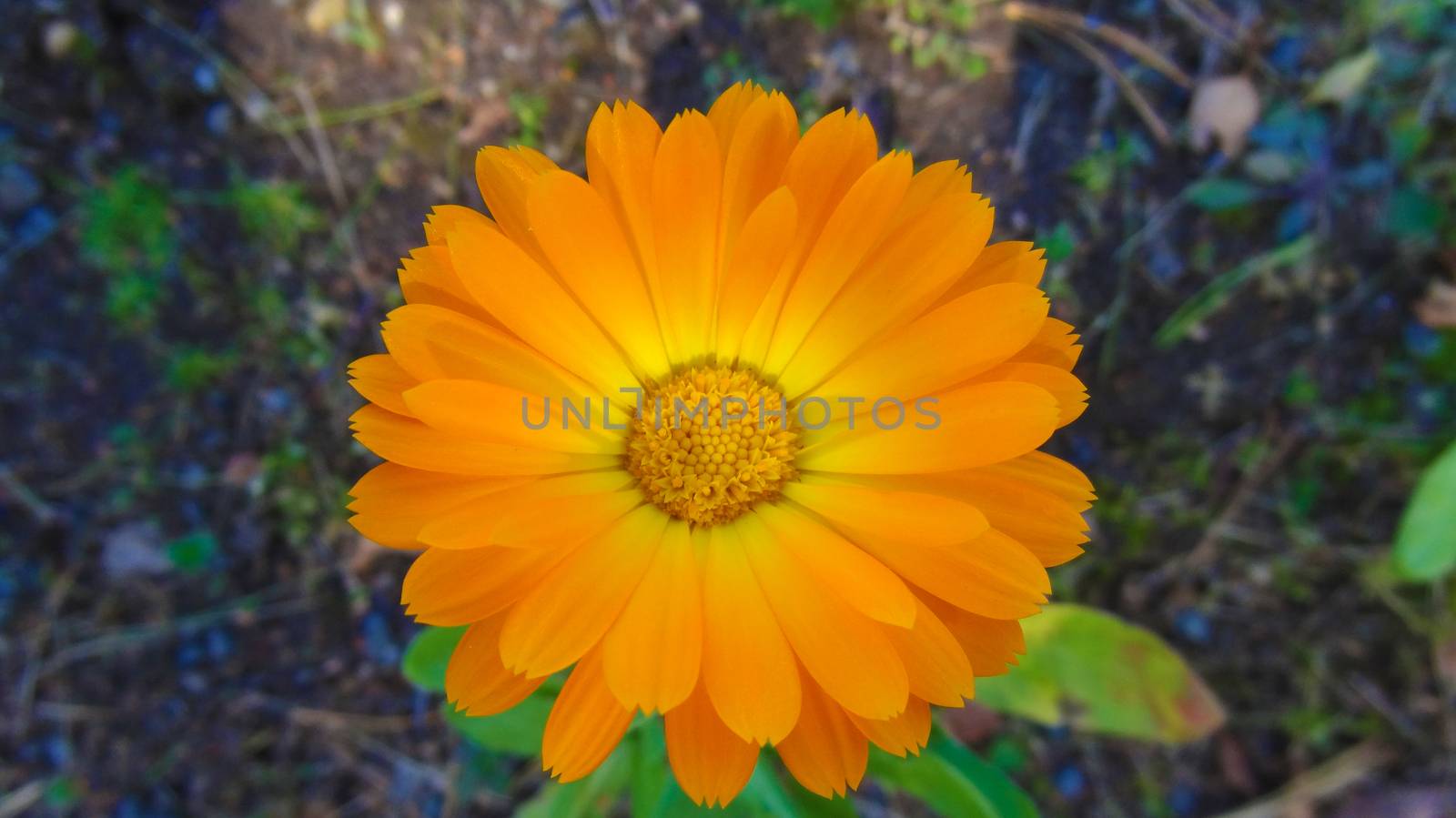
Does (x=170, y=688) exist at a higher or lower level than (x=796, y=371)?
higher

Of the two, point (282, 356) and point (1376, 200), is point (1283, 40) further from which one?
point (282, 356)

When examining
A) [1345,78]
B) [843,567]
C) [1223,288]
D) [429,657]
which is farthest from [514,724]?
[1345,78]

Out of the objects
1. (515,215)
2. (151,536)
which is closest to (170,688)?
(151,536)

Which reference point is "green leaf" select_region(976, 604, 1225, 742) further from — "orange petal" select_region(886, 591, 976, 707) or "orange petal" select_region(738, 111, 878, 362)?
"orange petal" select_region(738, 111, 878, 362)

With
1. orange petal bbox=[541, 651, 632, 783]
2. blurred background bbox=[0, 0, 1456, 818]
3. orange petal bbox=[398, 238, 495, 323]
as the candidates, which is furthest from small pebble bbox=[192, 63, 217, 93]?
orange petal bbox=[541, 651, 632, 783]

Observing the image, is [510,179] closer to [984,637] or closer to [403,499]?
[403,499]

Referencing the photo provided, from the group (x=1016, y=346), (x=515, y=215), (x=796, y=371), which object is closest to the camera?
(x=1016, y=346)

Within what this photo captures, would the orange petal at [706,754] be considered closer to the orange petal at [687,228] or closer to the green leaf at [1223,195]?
the orange petal at [687,228]
